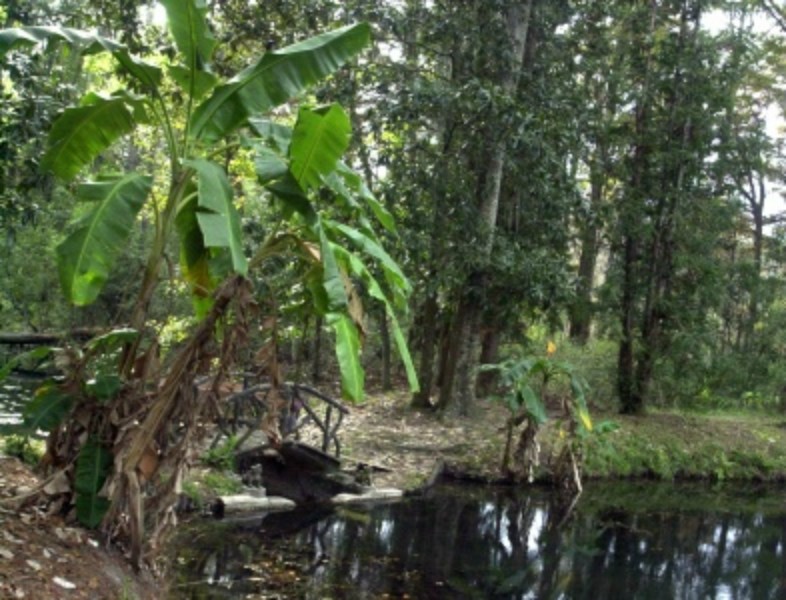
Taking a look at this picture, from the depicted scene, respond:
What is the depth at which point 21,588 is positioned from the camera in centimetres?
491

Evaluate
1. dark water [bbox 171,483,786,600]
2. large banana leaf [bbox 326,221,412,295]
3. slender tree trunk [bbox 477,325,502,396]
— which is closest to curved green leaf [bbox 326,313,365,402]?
large banana leaf [bbox 326,221,412,295]

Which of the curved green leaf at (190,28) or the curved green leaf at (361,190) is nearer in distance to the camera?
the curved green leaf at (190,28)

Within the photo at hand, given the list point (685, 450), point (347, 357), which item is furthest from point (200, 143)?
point (685, 450)

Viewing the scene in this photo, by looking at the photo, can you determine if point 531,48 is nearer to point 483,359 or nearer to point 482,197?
point 482,197

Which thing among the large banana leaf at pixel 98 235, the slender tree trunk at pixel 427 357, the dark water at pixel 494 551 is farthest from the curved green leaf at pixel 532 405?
the large banana leaf at pixel 98 235

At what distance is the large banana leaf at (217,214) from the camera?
4.99 m

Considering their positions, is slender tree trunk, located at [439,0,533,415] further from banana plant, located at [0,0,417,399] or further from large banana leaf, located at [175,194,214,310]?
banana plant, located at [0,0,417,399]

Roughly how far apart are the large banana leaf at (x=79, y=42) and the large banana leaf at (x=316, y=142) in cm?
115

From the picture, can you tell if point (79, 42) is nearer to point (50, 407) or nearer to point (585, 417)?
point (50, 407)

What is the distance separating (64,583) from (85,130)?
291cm

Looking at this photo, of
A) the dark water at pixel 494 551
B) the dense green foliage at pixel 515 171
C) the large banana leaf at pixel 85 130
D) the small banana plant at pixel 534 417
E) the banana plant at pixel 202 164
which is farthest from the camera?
the small banana plant at pixel 534 417

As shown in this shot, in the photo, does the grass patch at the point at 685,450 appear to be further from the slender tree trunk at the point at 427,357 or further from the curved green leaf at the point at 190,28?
the curved green leaf at the point at 190,28

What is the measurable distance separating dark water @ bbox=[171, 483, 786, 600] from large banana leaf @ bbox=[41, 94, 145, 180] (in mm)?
3763

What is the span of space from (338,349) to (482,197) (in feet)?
34.7
